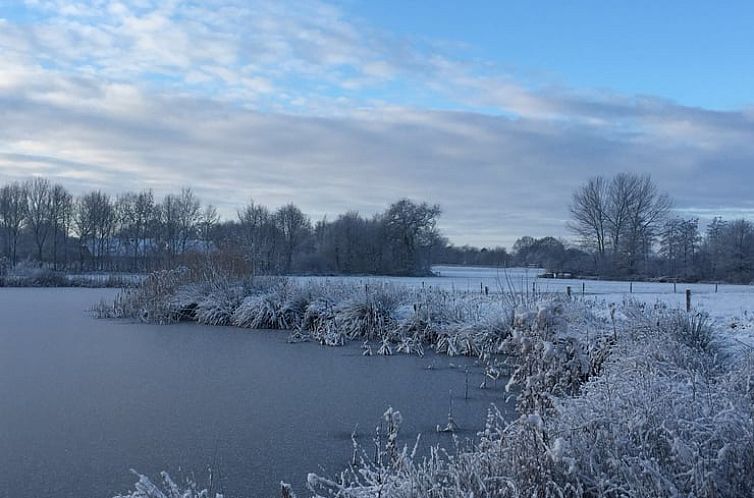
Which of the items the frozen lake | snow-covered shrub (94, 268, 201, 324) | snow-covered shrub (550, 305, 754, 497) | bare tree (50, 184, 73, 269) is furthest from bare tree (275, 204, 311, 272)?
snow-covered shrub (550, 305, 754, 497)

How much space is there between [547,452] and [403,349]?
9.23 metres

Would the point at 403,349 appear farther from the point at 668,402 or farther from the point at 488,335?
the point at 668,402

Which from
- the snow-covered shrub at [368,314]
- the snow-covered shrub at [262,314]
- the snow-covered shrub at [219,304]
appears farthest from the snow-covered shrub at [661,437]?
the snow-covered shrub at [219,304]

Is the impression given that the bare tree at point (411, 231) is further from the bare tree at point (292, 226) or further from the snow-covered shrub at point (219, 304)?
the snow-covered shrub at point (219, 304)

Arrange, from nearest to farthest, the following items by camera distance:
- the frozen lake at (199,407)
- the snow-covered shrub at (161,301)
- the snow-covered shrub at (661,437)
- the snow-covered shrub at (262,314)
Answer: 1. the snow-covered shrub at (661,437)
2. the frozen lake at (199,407)
3. the snow-covered shrub at (262,314)
4. the snow-covered shrub at (161,301)

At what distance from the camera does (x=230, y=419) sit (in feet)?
22.3

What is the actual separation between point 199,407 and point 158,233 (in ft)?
176

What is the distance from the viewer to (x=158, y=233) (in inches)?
2283

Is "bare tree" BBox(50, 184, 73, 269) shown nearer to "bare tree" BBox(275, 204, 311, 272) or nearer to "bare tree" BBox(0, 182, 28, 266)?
"bare tree" BBox(0, 182, 28, 266)

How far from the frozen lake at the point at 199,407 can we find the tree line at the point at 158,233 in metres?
41.1

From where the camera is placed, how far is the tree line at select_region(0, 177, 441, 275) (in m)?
55.3

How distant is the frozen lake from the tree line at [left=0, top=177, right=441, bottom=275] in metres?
41.1

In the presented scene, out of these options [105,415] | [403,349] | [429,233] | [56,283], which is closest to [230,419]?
[105,415]

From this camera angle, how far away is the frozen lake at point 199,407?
5.18 meters
